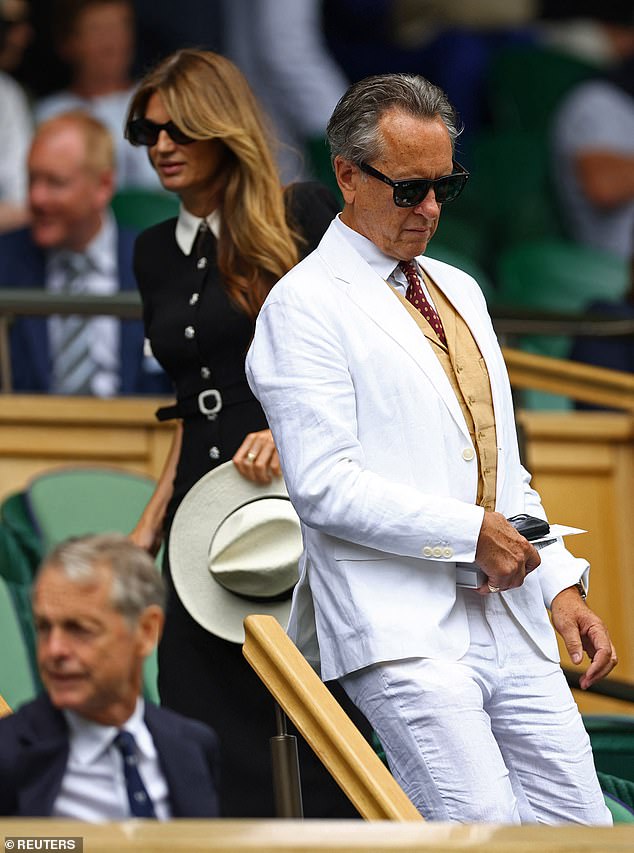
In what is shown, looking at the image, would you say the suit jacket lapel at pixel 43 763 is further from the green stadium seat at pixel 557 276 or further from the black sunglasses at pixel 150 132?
the green stadium seat at pixel 557 276

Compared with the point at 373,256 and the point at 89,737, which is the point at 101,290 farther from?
the point at 89,737

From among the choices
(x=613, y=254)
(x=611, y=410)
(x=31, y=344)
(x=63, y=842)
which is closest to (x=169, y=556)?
(x=63, y=842)

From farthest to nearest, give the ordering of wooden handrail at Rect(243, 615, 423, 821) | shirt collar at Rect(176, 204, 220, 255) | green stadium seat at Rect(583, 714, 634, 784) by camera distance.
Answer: green stadium seat at Rect(583, 714, 634, 784) → shirt collar at Rect(176, 204, 220, 255) → wooden handrail at Rect(243, 615, 423, 821)

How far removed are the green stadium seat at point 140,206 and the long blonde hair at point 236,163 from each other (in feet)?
10.7

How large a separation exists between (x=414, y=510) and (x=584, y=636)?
38cm

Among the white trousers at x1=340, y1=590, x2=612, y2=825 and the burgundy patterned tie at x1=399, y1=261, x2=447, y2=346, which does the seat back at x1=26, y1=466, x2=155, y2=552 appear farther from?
the white trousers at x1=340, y1=590, x2=612, y2=825

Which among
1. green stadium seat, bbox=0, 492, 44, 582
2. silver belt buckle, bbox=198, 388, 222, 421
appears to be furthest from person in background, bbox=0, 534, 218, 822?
green stadium seat, bbox=0, 492, 44, 582

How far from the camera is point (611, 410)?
629 cm

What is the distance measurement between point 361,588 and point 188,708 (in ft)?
2.44

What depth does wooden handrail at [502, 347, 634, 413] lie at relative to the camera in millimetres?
5594

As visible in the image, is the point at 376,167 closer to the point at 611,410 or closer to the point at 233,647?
the point at 233,647

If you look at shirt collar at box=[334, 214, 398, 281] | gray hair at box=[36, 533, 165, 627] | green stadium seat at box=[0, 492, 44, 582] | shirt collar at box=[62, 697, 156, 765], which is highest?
shirt collar at box=[334, 214, 398, 281]

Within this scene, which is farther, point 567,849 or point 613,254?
point 613,254

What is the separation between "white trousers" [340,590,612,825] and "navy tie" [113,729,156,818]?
54 centimetres
